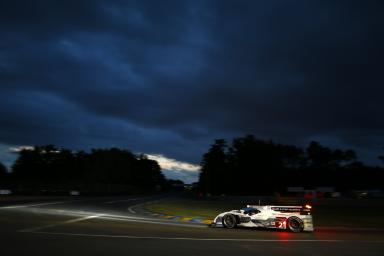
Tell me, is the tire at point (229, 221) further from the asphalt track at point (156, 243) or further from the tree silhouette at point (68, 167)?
the tree silhouette at point (68, 167)

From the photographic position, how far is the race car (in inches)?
756

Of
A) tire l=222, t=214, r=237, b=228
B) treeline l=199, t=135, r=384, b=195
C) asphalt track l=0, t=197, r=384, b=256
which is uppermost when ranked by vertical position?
treeline l=199, t=135, r=384, b=195

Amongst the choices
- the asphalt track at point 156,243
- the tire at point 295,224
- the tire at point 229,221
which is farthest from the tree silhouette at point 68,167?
the asphalt track at point 156,243

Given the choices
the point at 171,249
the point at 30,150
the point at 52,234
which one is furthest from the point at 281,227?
the point at 30,150

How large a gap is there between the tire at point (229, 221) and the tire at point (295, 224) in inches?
96.6

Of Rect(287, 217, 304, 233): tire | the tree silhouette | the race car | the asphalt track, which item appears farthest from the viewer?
the tree silhouette

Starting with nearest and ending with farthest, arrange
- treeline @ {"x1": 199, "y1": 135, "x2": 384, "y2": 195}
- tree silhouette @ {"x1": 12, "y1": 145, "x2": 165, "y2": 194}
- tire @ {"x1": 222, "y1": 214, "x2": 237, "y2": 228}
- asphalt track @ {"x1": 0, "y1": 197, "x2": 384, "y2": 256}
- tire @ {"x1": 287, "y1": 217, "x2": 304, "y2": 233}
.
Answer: asphalt track @ {"x1": 0, "y1": 197, "x2": 384, "y2": 256} < tire @ {"x1": 287, "y1": 217, "x2": 304, "y2": 233} < tire @ {"x1": 222, "y1": 214, "x2": 237, "y2": 228} < treeline @ {"x1": 199, "y1": 135, "x2": 384, "y2": 195} < tree silhouette @ {"x1": 12, "y1": 145, "x2": 165, "y2": 194}

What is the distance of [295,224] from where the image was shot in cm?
1922

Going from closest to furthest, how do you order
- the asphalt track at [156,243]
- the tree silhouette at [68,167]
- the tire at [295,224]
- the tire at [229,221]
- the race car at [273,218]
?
the asphalt track at [156,243], the tire at [295,224], the race car at [273,218], the tire at [229,221], the tree silhouette at [68,167]

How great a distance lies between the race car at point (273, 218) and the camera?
19.2m

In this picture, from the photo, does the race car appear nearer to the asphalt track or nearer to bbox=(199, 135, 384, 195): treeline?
the asphalt track

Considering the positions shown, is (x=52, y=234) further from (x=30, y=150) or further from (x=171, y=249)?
(x=30, y=150)

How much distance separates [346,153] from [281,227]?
121 metres

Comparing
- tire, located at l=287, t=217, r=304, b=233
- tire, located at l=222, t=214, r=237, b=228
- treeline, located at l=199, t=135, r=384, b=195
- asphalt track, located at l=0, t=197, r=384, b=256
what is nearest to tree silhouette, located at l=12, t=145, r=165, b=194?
treeline, located at l=199, t=135, r=384, b=195
